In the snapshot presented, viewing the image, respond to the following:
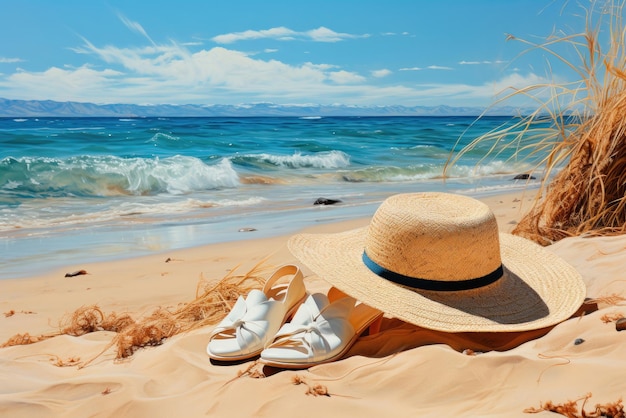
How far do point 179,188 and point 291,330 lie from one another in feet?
35.8

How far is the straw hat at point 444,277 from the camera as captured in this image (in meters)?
2.61

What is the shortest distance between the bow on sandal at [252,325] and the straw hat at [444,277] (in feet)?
0.77

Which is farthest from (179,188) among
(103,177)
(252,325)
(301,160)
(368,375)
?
(368,375)

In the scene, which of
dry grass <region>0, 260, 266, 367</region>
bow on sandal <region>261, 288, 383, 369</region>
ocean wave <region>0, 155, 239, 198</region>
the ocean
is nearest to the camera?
bow on sandal <region>261, 288, 383, 369</region>

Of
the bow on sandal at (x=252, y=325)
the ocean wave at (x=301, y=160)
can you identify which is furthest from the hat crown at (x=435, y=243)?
the ocean wave at (x=301, y=160)

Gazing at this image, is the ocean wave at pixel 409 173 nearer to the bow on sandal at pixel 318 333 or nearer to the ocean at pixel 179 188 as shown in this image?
the ocean at pixel 179 188

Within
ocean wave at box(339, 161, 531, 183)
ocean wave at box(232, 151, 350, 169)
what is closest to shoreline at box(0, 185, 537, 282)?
ocean wave at box(339, 161, 531, 183)

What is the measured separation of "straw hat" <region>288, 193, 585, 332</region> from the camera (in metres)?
2.61

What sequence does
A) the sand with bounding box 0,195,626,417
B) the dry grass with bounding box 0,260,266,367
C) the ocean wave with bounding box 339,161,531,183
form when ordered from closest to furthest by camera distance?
the sand with bounding box 0,195,626,417, the dry grass with bounding box 0,260,266,367, the ocean wave with bounding box 339,161,531,183

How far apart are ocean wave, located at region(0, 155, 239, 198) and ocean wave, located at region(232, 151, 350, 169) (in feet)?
8.59

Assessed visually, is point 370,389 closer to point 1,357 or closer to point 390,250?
point 390,250

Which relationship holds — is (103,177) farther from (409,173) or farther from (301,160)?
(409,173)

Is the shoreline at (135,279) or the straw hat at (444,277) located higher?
the straw hat at (444,277)

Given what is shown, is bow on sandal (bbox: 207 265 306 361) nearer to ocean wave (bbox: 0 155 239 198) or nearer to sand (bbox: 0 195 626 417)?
sand (bbox: 0 195 626 417)
